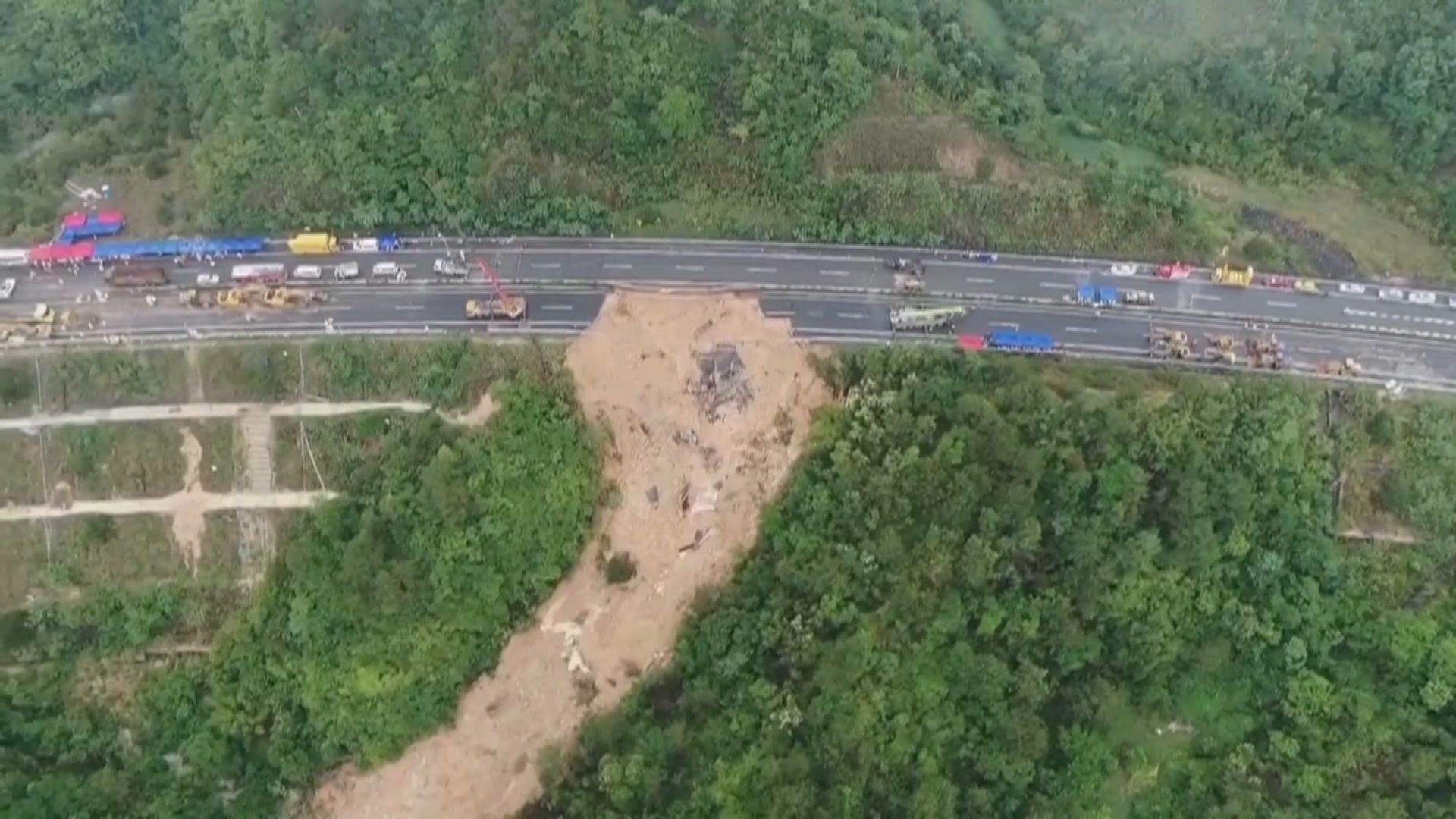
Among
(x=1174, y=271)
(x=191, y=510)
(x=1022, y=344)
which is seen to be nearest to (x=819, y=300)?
(x=1022, y=344)

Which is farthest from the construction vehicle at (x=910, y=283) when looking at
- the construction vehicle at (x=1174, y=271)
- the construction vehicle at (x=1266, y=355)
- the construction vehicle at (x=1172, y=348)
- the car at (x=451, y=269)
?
the car at (x=451, y=269)

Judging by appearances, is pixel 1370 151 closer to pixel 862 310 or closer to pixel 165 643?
pixel 862 310

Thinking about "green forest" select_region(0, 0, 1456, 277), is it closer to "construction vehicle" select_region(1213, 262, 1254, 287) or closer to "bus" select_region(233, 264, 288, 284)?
"construction vehicle" select_region(1213, 262, 1254, 287)

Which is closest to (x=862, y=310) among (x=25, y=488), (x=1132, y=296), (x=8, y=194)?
(x=1132, y=296)

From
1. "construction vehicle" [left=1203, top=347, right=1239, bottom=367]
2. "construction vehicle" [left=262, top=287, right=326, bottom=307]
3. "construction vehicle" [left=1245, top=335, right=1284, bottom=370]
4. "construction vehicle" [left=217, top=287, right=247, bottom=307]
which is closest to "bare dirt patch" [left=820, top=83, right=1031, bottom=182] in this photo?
"construction vehicle" [left=1203, top=347, right=1239, bottom=367]

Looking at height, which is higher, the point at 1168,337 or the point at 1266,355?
the point at 1168,337

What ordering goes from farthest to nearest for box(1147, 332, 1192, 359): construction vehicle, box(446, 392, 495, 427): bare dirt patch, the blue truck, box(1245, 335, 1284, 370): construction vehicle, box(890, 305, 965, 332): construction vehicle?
box(890, 305, 965, 332): construction vehicle < the blue truck < box(1147, 332, 1192, 359): construction vehicle < box(1245, 335, 1284, 370): construction vehicle < box(446, 392, 495, 427): bare dirt patch

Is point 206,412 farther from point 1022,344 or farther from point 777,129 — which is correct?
point 1022,344
